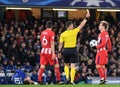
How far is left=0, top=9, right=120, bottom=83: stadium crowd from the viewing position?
76.5 feet

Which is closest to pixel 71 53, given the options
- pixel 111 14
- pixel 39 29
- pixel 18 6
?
pixel 18 6

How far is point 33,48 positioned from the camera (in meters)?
24.6

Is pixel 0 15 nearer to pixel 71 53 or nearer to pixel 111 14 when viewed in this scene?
pixel 111 14

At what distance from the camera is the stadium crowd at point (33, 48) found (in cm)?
2331

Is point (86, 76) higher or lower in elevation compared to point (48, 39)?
lower

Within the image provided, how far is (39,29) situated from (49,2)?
10.2 ft

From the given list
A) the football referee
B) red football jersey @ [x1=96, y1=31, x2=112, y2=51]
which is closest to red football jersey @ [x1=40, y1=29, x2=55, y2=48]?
the football referee

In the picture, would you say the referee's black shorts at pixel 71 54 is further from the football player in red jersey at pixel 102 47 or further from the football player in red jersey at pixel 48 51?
the football player in red jersey at pixel 102 47

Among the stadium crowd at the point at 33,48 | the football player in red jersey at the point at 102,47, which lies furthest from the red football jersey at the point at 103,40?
the stadium crowd at the point at 33,48

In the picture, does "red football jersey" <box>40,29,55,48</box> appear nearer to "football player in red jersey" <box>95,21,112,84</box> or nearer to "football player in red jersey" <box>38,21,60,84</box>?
"football player in red jersey" <box>38,21,60,84</box>

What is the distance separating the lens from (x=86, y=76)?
23.0m

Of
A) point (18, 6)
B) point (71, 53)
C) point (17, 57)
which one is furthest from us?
point (17, 57)

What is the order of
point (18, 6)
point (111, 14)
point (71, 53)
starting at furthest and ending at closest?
point (111, 14) → point (18, 6) → point (71, 53)

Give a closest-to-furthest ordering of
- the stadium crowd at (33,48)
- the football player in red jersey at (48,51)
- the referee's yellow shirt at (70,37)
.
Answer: the referee's yellow shirt at (70,37) < the football player in red jersey at (48,51) < the stadium crowd at (33,48)
